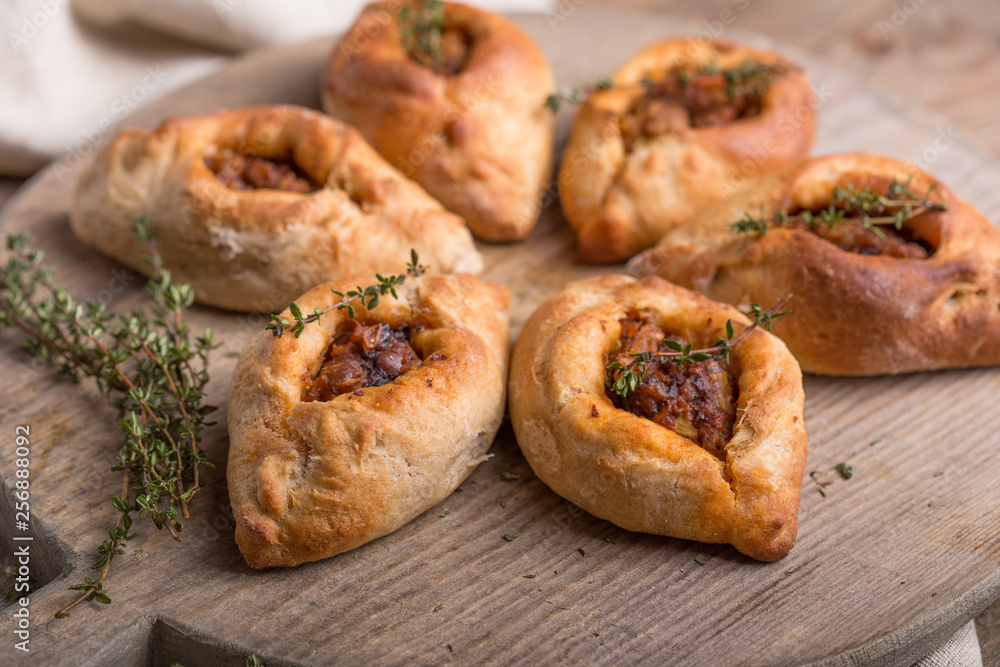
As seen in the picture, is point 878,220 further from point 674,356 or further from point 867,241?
point 674,356

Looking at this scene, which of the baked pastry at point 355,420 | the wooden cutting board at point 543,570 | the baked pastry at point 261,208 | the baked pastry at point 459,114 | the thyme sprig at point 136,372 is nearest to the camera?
the wooden cutting board at point 543,570

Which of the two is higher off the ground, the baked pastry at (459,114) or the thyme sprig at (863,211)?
the baked pastry at (459,114)

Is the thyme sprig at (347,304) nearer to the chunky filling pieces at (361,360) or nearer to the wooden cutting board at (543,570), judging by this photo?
the chunky filling pieces at (361,360)

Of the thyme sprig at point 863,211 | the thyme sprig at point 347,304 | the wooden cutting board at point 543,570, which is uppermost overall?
the thyme sprig at point 347,304

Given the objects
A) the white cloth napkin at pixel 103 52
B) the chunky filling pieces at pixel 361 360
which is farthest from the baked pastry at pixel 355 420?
the white cloth napkin at pixel 103 52

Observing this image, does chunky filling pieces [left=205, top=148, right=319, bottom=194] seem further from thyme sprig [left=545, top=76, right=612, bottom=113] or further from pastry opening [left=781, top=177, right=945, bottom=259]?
pastry opening [left=781, top=177, right=945, bottom=259]

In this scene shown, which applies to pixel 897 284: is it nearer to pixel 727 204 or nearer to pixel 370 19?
pixel 727 204
